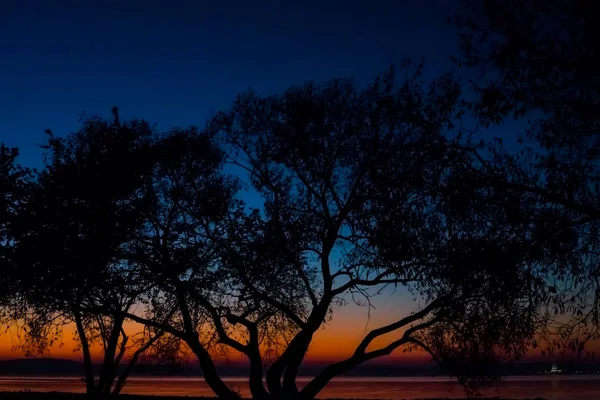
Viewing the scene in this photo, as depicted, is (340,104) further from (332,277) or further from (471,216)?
(471,216)

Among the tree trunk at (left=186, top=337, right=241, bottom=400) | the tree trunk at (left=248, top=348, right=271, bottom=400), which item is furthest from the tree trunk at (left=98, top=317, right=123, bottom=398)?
the tree trunk at (left=248, top=348, right=271, bottom=400)

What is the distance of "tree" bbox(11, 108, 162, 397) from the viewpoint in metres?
20.3

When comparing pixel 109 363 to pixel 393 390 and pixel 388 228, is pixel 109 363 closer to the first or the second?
pixel 388 228

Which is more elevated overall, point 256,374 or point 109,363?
point 109,363

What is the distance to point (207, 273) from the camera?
22.4 meters

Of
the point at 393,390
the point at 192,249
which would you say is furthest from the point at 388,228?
the point at 393,390

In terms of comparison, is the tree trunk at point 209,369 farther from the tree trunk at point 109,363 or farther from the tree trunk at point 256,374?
the tree trunk at point 109,363

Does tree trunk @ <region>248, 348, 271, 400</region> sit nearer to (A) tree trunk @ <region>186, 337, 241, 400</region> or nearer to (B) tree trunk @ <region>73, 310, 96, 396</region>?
(A) tree trunk @ <region>186, 337, 241, 400</region>

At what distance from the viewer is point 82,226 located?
2083cm

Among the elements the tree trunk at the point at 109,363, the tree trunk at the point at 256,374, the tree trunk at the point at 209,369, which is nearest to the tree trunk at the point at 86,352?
the tree trunk at the point at 109,363

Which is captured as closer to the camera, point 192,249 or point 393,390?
point 192,249

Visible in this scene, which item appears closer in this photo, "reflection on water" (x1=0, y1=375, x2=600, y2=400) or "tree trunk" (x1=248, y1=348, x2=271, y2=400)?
"tree trunk" (x1=248, y1=348, x2=271, y2=400)

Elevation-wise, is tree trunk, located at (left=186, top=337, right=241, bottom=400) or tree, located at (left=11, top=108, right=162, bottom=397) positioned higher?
tree, located at (left=11, top=108, right=162, bottom=397)

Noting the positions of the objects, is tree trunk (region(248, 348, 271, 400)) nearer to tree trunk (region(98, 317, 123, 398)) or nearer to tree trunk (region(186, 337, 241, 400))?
tree trunk (region(186, 337, 241, 400))
